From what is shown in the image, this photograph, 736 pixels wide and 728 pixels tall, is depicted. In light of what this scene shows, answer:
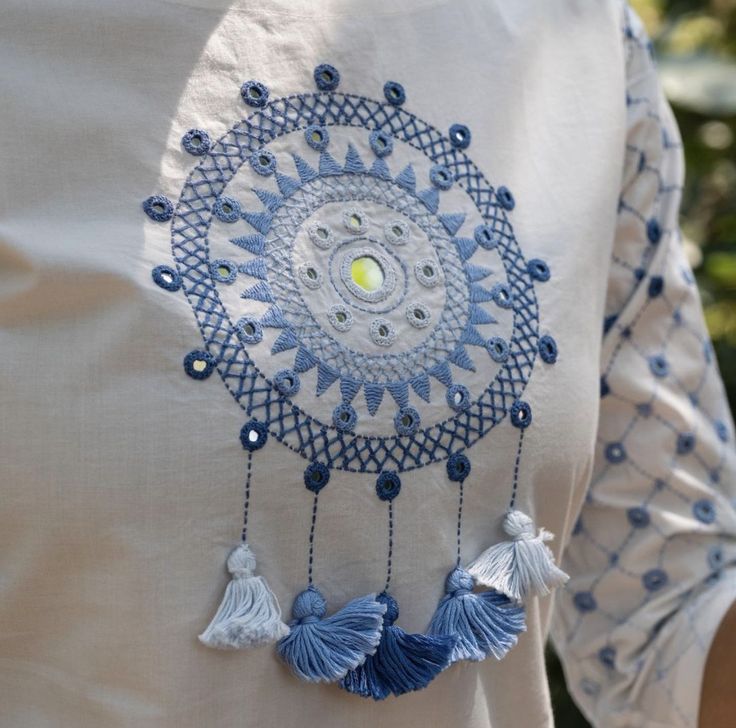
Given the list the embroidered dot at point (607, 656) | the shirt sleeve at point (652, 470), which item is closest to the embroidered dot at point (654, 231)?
the shirt sleeve at point (652, 470)

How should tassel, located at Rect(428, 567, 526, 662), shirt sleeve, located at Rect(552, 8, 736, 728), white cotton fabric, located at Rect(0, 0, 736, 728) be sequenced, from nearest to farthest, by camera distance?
white cotton fabric, located at Rect(0, 0, 736, 728) < tassel, located at Rect(428, 567, 526, 662) < shirt sleeve, located at Rect(552, 8, 736, 728)

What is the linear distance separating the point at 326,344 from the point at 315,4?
0.29m

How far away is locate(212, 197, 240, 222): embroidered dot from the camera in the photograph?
78 cm

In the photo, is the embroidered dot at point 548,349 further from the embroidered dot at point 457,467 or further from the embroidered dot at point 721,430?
the embroidered dot at point 721,430

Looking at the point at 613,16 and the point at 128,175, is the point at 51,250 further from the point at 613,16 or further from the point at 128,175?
the point at 613,16

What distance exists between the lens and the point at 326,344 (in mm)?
788

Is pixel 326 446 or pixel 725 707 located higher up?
pixel 326 446

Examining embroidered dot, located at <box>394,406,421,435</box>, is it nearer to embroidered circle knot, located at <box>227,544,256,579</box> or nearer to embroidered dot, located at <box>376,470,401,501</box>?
embroidered dot, located at <box>376,470,401,501</box>

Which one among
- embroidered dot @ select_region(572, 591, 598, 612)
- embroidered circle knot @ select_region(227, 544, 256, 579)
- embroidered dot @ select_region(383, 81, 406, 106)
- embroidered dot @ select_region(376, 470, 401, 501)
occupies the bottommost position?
embroidered dot @ select_region(572, 591, 598, 612)

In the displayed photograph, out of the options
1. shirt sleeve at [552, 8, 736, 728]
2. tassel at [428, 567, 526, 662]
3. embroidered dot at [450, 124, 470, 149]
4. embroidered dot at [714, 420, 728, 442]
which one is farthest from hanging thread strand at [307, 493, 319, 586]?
embroidered dot at [714, 420, 728, 442]

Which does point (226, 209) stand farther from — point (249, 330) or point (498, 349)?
point (498, 349)

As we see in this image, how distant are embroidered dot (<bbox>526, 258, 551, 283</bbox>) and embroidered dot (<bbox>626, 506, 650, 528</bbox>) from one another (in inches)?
12.4

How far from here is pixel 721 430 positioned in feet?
3.79

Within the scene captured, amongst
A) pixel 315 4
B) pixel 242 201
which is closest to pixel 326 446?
pixel 242 201
